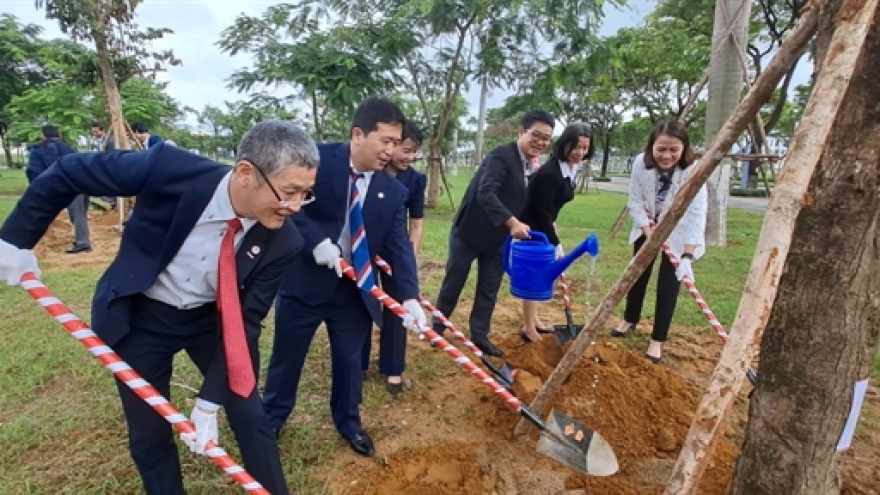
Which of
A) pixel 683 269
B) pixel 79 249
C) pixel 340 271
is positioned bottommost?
pixel 79 249

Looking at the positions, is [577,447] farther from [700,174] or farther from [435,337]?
[700,174]

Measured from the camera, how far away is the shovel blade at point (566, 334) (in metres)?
4.05

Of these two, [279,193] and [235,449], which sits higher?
[279,193]

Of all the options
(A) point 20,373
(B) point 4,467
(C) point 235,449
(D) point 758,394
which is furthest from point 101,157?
(A) point 20,373

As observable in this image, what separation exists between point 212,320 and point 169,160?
23.9 inches

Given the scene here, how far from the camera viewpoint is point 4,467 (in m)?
2.41

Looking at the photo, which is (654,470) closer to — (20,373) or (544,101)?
(20,373)

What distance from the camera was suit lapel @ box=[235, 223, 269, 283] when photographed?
1797mm

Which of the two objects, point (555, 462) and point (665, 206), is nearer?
point (555, 462)

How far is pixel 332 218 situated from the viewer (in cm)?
252

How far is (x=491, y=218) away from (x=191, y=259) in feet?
6.68

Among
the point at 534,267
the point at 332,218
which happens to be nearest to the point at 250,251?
the point at 332,218

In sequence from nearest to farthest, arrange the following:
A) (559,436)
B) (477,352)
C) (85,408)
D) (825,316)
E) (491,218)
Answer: (825,316), (559,436), (85,408), (477,352), (491,218)

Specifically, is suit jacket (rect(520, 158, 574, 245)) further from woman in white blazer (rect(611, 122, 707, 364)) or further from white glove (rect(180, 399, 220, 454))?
white glove (rect(180, 399, 220, 454))
